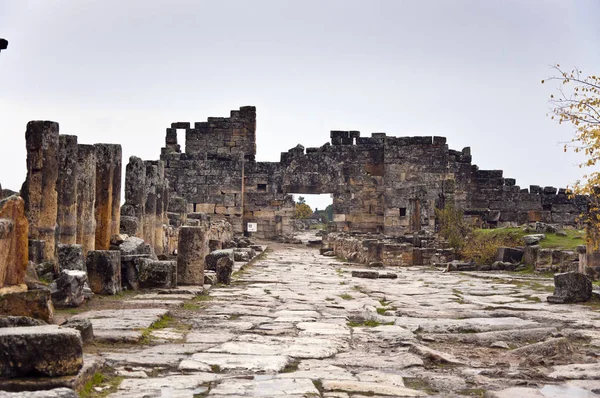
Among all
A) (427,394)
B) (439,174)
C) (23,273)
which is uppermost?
(439,174)

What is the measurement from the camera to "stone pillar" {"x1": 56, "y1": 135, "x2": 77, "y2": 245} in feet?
38.4

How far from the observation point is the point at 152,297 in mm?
10367

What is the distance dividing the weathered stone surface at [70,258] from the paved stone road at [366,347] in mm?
1058

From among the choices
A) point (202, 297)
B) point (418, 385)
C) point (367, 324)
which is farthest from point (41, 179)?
Answer: point (418, 385)

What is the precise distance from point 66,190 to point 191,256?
2.15 m

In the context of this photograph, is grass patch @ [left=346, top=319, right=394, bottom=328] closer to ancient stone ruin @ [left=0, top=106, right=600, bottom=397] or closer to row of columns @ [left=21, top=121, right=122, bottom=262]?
ancient stone ruin @ [left=0, top=106, right=600, bottom=397]

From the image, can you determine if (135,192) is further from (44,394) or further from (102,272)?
(44,394)

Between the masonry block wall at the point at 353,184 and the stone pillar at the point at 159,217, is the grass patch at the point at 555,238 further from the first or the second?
the masonry block wall at the point at 353,184

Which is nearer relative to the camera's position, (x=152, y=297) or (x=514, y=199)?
(x=152, y=297)

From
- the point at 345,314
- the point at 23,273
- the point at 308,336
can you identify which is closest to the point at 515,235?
the point at 345,314

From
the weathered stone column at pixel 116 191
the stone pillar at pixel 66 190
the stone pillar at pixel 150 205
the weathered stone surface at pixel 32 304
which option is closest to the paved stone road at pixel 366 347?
the weathered stone surface at pixel 32 304

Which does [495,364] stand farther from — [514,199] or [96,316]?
[514,199]

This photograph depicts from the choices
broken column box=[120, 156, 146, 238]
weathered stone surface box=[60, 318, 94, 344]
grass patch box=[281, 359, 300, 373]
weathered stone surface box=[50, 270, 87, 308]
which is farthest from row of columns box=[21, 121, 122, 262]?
grass patch box=[281, 359, 300, 373]

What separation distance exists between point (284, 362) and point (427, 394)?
137 cm
